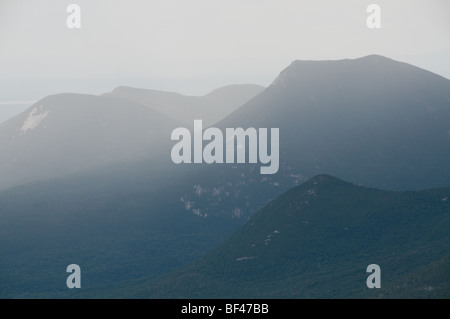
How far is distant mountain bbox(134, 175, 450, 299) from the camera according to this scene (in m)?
139

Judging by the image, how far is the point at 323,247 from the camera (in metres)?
160

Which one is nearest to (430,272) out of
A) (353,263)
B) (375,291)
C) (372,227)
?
(375,291)

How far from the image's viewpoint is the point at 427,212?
6294 inches

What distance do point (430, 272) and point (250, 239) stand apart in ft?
181

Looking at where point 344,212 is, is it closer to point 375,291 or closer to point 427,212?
point 427,212

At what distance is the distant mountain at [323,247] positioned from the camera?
139 metres
